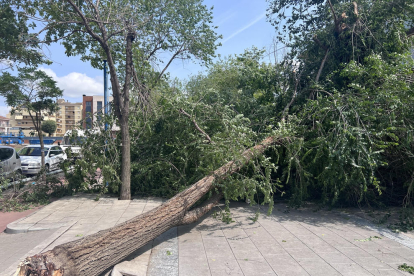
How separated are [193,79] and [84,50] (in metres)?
16.5

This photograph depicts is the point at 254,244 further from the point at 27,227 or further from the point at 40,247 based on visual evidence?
the point at 27,227

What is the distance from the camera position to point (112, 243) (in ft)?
13.8

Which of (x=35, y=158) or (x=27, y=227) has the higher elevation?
(x=35, y=158)

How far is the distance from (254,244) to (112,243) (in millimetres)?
2534

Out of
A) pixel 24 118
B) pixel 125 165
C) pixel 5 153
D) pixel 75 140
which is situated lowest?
pixel 5 153

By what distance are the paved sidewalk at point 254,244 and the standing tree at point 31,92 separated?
263 inches

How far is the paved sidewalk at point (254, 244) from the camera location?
4496 mm

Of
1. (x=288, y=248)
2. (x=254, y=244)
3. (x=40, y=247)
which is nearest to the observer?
(x=40, y=247)

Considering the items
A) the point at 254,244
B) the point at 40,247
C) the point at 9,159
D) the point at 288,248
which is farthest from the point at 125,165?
the point at 9,159

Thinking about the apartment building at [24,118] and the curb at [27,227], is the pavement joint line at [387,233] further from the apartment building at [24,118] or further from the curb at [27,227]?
the apartment building at [24,118]

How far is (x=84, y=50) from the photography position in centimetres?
1048

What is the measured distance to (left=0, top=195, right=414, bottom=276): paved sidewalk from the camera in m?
4.50

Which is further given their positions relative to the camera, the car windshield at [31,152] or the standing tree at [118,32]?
the car windshield at [31,152]

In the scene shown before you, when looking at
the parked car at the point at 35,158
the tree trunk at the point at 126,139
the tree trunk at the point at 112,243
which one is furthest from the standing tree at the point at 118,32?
the parked car at the point at 35,158
